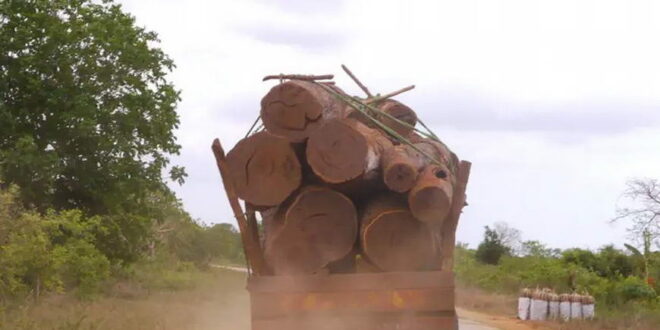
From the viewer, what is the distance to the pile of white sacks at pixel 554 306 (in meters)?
22.5

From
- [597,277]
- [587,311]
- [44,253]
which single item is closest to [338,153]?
[44,253]

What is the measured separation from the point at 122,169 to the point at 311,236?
1506cm

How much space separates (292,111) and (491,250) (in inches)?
1649

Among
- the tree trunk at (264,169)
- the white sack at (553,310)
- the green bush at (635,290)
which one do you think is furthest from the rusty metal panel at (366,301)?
the green bush at (635,290)

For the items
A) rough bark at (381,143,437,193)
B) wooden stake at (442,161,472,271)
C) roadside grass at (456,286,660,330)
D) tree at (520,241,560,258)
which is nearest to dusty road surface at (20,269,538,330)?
roadside grass at (456,286,660,330)

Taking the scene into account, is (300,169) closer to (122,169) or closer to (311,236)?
(311,236)

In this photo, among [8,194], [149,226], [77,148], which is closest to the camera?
[8,194]

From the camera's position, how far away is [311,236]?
5910mm

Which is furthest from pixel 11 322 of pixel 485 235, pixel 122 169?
pixel 485 235

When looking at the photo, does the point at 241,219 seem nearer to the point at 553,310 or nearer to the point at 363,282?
the point at 363,282

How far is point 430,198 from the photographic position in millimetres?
5691

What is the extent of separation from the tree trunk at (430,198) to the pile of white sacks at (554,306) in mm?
17186

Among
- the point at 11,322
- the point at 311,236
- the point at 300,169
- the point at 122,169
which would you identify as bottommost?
the point at 11,322

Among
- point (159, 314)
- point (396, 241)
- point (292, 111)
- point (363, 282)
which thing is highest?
point (292, 111)
